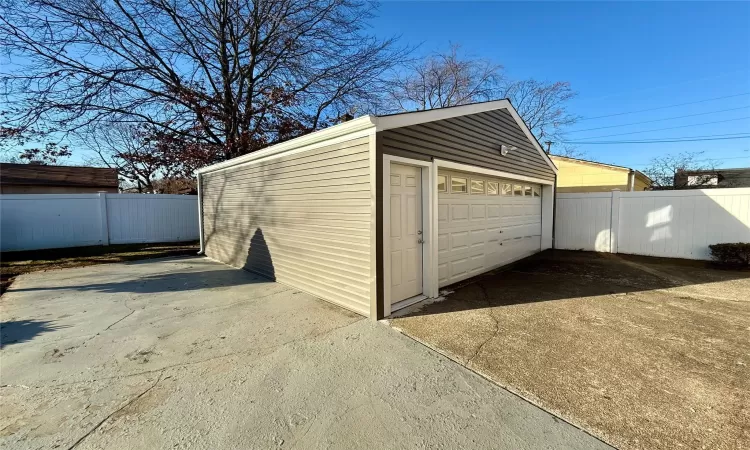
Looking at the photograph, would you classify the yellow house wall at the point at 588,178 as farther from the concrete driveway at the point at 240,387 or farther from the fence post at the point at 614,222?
the concrete driveway at the point at 240,387

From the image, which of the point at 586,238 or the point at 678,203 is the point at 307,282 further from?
the point at 678,203

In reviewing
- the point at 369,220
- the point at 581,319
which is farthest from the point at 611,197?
the point at 369,220

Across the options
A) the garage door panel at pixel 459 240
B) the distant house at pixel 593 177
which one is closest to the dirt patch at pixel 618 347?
the garage door panel at pixel 459 240

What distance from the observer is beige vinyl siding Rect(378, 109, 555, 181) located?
4.56 metres

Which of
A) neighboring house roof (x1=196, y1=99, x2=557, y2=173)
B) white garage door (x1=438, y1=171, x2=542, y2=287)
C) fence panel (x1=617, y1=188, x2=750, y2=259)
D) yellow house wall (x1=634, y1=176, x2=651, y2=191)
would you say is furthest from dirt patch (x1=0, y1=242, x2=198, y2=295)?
yellow house wall (x1=634, y1=176, x2=651, y2=191)

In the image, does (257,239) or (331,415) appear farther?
(257,239)

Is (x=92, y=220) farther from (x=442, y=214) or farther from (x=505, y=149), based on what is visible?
(x=505, y=149)

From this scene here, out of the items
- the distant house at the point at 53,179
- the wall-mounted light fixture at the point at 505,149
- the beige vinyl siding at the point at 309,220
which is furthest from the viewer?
the distant house at the point at 53,179

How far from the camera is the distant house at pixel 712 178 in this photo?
57.4ft

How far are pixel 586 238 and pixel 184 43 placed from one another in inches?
620

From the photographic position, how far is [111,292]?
5.78 metres

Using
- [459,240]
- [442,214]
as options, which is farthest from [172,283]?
[459,240]

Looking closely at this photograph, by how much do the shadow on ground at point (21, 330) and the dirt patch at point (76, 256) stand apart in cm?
383

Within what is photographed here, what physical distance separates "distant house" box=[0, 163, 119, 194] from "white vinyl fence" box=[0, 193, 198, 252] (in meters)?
9.33
